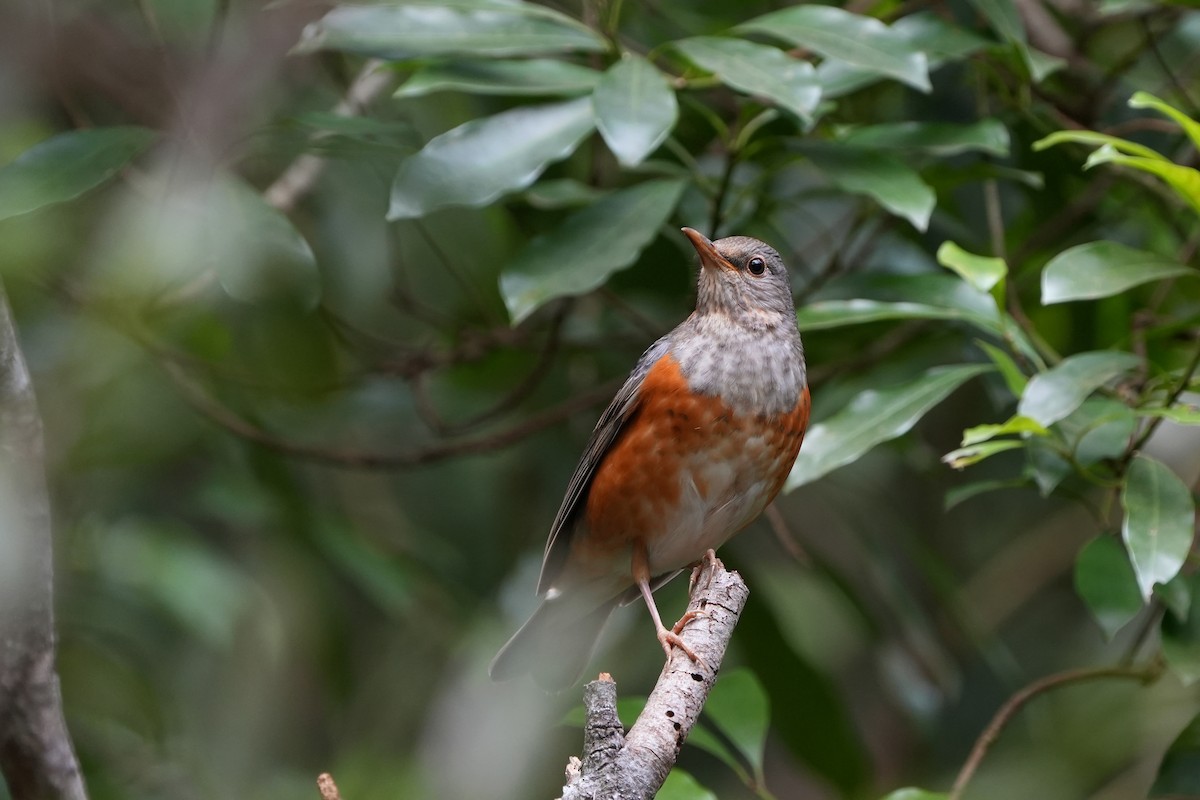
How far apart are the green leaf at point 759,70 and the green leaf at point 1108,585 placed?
144 cm

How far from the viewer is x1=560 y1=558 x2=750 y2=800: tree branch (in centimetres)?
233

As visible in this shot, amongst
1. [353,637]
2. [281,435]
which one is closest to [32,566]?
[281,435]

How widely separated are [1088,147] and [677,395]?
6.39 feet

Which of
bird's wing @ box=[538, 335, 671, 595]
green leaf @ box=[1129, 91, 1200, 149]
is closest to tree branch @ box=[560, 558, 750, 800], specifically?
bird's wing @ box=[538, 335, 671, 595]

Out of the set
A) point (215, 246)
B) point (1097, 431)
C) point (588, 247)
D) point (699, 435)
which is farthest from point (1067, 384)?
point (215, 246)

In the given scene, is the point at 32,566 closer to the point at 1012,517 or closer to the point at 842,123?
the point at 842,123

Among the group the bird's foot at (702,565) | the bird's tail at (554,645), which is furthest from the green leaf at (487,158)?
the bird's tail at (554,645)

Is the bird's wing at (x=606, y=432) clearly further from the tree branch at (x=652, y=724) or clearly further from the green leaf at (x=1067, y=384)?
the green leaf at (x=1067, y=384)

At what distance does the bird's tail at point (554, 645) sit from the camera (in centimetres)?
454

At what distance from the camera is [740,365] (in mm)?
3855

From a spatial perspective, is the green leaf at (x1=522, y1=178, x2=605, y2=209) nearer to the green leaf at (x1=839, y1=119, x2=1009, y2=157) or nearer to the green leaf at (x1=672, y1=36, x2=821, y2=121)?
the green leaf at (x1=672, y1=36, x2=821, y2=121)

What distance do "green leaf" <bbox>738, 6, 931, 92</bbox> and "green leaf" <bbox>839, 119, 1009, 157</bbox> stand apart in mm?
287

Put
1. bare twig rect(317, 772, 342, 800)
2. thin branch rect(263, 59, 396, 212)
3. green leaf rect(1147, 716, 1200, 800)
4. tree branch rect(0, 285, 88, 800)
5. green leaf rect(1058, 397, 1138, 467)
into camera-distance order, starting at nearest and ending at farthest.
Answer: bare twig rect(317, 772, 342, 800) < tree branch rect(0, 285, 88, 800) < green leaf rect(1058, 397, 1138, 467) < green leaf rect(1147, 716, 1200, 800) < thin branch rect(263, 59, 396, 212)

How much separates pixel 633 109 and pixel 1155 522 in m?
1.70
